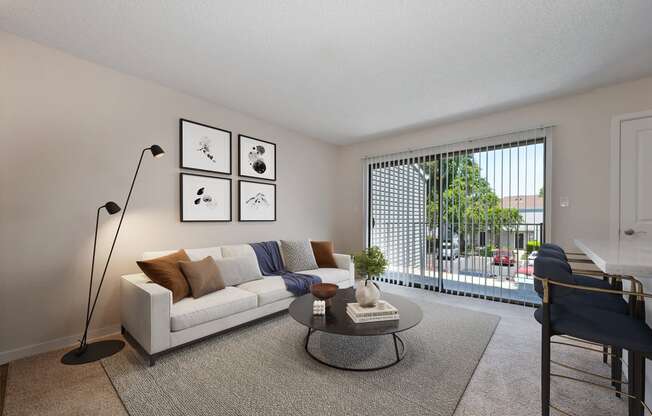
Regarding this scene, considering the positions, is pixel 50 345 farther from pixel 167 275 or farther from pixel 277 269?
pixel 277 269

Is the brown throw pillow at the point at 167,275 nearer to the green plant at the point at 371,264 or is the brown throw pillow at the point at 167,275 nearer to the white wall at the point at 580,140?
the green plant at the point at 371,264

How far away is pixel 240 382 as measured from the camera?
6.20 feet

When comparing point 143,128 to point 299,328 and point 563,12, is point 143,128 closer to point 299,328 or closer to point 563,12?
point 299,328

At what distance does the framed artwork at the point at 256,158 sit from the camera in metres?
3.79

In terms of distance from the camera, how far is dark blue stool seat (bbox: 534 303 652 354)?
1.18 meters

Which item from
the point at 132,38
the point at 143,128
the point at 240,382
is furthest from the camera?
the point at 143,128

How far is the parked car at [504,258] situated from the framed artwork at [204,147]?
365 cm

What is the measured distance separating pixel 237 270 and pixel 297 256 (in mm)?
964

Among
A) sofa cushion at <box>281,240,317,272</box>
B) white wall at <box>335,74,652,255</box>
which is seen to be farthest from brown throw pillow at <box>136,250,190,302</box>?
white wall at <box>335,74,652,255</box>

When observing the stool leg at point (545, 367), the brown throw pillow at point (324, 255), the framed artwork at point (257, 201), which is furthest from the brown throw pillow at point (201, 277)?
the stool leg at point (545, 367)

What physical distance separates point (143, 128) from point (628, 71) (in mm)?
4852

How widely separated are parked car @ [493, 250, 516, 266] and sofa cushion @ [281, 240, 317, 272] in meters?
2.41

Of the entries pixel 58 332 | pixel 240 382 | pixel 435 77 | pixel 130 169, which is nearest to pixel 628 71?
pixel 435 77

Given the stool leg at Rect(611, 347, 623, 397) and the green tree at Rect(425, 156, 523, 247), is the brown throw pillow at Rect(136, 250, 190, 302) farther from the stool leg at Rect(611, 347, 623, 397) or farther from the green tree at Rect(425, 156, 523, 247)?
the green tree at Rect(425, 156, 523, 247)
